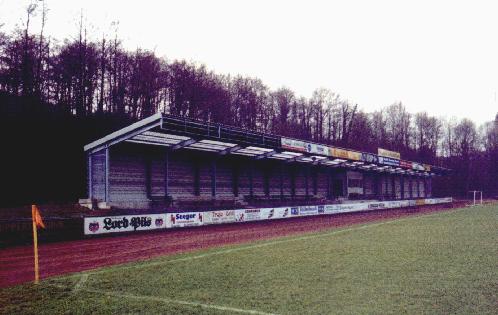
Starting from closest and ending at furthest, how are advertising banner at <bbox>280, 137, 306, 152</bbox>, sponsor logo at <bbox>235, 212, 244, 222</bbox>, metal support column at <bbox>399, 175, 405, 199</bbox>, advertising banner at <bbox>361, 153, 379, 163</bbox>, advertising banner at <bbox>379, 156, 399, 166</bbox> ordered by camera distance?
sponsor logo at <bbox>235, 212, 244, 222</bbox>
advertising banner at <bbox>280, 137, 306, 152</bbox>
advertising banner at <bbox>361, 153, 379, 163</bbox>
advertising banner at <bbox>379, 156, 399, 166</bbox>
metal support column at <bbox>399, 175, 405, 199</bbox>

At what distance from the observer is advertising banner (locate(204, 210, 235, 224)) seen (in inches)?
1064

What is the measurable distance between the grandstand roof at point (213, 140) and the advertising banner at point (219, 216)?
15.8ft

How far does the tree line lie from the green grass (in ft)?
76.9

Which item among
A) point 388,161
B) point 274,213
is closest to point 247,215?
point 274,213

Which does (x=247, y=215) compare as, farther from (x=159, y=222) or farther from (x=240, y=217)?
(x=159, y=222)

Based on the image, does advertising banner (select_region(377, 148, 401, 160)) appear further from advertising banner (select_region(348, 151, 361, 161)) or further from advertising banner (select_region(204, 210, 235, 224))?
advertising banner (select_region(204, 210, 235, 224))

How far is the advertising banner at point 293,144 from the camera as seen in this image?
3319 centimetres

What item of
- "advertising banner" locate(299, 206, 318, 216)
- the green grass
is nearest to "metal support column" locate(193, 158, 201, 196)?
"advertising banner" locate(299, 206, 318, 216)

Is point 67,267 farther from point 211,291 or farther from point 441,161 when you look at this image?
point 441,161

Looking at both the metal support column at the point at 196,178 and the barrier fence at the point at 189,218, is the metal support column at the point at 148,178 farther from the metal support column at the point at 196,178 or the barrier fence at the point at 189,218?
the barrier fence at the point at 189,218

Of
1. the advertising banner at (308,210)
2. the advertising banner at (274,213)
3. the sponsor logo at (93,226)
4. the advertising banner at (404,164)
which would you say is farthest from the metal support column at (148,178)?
the advertising banner at (404,164)

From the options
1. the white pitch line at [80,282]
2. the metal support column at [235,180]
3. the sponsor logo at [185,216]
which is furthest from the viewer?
the metal support column at [235,180]

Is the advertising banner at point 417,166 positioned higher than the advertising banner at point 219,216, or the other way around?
the advertising banner at point 417,166

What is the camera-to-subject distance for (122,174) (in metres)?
27.9
